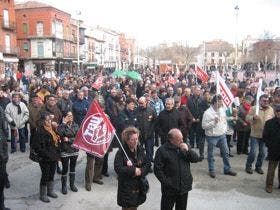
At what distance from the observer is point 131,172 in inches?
210

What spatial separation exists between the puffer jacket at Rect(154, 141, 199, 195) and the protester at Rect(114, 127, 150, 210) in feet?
0.76

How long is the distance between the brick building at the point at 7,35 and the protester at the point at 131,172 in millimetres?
48551

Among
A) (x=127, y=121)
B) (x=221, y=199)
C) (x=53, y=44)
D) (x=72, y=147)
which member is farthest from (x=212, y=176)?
(x=53, y=44)

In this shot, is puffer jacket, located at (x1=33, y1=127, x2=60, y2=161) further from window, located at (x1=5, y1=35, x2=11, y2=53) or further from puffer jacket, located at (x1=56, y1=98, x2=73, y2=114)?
window, located at (x1=5, y1=35, x2=11, y2=53)

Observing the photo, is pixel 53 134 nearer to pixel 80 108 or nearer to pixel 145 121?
pixel 145 121

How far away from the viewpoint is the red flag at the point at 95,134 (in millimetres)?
6766

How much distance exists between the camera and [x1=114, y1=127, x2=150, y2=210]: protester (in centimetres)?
538

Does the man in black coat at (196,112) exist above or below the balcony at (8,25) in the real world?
below

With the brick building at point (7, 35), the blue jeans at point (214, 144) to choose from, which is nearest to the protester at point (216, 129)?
the blue jeans at point (214, 144)

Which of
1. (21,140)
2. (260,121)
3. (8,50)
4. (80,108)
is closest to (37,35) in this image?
(8,50)

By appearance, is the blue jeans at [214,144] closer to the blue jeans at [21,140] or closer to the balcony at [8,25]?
the blue jeans at [21,140]

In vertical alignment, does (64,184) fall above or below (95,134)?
below

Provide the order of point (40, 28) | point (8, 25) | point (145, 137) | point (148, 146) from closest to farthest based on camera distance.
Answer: point (145, 137)
point (148, 146)
point (8, 25)
point (40, 28)

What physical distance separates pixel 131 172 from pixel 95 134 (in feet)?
5.66
